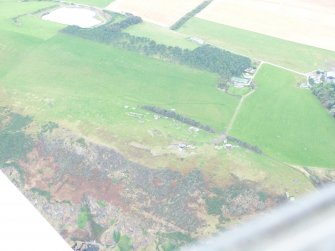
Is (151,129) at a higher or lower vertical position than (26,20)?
lower

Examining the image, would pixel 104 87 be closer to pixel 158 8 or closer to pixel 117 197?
pixel 117 197

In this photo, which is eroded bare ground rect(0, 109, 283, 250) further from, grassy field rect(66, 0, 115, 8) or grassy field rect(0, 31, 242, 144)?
grassy field rect(66, 0, 115, 8)

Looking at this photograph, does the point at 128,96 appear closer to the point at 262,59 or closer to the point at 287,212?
the point at 262,59

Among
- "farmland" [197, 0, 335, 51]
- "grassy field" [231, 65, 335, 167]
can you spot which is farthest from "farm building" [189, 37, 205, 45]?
"grassy field" [231, 65, 335, 167]

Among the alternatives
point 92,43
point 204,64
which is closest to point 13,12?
point 92,43

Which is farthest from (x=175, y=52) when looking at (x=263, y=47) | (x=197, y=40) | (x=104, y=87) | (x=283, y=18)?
(x=283, y=18)

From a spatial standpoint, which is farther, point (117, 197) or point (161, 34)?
point (161, 34)
